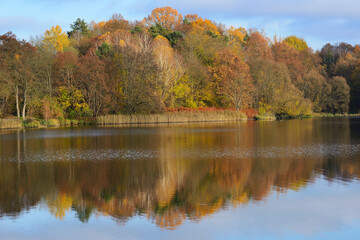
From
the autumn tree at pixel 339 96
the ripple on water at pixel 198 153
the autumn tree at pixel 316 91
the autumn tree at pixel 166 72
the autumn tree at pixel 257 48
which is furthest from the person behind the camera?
the autumn tree at pixel 339 96

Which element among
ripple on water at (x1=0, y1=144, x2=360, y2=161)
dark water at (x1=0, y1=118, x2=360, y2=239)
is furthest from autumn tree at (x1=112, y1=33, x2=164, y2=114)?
dark water at (x1=0, y1=118, x2=360, y2=239)

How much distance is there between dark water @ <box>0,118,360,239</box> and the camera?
9547mm

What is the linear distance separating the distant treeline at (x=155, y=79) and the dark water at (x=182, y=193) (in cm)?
2724

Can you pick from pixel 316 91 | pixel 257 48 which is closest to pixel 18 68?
pixel 257 48

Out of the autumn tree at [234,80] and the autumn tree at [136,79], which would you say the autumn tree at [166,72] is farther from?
the autumn tree at [234,80]

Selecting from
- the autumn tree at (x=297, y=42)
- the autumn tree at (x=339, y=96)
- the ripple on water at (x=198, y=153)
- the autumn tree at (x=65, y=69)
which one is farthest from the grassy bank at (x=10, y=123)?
the autumn tree at (x=297, y=42)

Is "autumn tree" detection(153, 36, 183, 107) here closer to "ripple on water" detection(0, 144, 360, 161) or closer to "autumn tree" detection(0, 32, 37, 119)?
"autumn tree" detection(0, 32, 37, 119)

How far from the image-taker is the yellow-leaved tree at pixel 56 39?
70375 millimetres

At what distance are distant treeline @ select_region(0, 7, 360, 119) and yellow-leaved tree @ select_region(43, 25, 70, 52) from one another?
9.1 inches

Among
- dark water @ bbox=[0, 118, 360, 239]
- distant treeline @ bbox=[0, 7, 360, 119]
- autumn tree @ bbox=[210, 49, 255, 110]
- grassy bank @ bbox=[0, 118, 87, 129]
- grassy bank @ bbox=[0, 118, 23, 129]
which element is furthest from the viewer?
autumn tree @ bbox=[210, 49, 255, 110]

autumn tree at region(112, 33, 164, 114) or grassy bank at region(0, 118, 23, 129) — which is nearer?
grassy bank at region(0, 118, 23, 129)

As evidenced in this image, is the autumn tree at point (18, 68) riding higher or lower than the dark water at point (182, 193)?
higher

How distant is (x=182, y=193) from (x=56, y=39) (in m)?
67.1

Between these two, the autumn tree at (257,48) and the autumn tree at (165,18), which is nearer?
the autumn tree at (257,48)
